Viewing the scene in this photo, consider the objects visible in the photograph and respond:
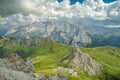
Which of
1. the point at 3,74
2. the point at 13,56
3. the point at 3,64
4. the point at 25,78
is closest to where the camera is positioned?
the point at 3,74

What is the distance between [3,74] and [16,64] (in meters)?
31.7

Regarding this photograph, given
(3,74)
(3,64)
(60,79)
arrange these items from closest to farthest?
(3,74) → (3,64) → (60,79)

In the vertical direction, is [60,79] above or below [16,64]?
below

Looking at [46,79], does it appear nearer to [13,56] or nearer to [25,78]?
[25,78]

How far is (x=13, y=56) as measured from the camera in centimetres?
9838

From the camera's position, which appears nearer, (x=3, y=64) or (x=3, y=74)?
(x=3, y=74)

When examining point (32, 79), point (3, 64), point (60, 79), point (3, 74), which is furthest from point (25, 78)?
point (60, 79)

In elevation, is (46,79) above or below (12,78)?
below

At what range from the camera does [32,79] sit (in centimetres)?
6306

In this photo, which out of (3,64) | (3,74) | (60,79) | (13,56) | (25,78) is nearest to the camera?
(3,74)

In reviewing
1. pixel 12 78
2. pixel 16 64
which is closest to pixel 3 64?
pixel 16 64

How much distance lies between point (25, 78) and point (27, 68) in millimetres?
28128

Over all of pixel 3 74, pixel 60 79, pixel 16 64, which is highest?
pixel 3 74

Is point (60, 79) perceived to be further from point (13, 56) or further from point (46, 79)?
point (13, 56)
